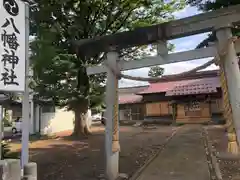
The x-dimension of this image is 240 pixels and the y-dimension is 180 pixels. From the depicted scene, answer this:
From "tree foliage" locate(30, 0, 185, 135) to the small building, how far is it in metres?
9.38

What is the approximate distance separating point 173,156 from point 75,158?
11.7 ft

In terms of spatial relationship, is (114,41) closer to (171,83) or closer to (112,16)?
(112,16)

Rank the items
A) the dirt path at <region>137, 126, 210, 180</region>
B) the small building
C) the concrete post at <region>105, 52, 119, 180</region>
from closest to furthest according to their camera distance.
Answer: the dirt path at <region>137, 126, 210, 180</region> < the concrete post at <region>105, 52, 119, 180</region> < the small building

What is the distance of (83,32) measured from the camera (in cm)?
1538

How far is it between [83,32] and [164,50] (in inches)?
356

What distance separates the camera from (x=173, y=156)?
1003 cm

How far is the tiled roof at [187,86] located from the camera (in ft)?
82.0

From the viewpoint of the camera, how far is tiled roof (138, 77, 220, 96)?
25.0 m

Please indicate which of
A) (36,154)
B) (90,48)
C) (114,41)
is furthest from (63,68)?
(114,41)

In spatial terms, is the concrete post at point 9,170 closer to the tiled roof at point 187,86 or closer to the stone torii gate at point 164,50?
the stone torii gate at point 164,50

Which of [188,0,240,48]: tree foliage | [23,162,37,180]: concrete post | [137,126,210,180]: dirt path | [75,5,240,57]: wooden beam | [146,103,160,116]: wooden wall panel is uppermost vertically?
[188,0,240,48]: tree foliage

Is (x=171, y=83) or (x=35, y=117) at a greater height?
(x=171, y=83)


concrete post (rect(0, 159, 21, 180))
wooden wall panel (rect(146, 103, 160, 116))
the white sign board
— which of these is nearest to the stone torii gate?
the white sign board

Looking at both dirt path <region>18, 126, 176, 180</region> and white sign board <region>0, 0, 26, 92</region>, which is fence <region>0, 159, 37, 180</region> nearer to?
white sign board <region>0, 0, 26, 92</region>
